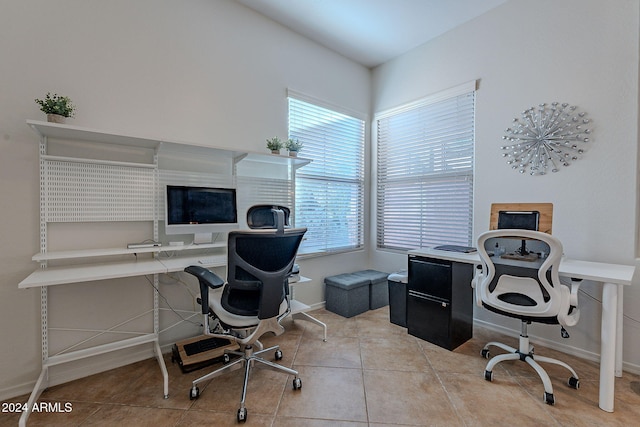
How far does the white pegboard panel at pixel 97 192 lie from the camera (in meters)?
1.93

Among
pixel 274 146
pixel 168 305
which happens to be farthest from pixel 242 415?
pixel 274 146

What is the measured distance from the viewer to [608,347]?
1.70 metres

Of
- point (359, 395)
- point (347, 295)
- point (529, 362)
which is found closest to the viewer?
point (359, 395)

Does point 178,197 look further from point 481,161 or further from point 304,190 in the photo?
point 481,161

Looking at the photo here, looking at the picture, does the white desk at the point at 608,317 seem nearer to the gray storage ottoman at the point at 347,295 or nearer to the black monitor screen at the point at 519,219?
the black monitor screen at the point at 519,219

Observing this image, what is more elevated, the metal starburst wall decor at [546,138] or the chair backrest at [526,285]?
the metal starburst wall decor at [546,138]

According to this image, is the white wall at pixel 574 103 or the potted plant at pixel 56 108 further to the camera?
the white wall at pixel 574 103

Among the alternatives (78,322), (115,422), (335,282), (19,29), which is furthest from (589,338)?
(19,29)

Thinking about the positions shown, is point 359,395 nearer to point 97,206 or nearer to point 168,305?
point 168,305

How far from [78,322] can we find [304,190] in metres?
2.29

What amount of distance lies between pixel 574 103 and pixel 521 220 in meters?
1.05

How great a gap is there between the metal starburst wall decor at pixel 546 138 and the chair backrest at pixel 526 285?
95 cm

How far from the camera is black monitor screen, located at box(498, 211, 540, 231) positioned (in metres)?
2.36

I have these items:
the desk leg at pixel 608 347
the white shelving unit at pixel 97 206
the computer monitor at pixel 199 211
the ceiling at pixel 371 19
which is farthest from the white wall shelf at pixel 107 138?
the desk leg at pixel 608 347
